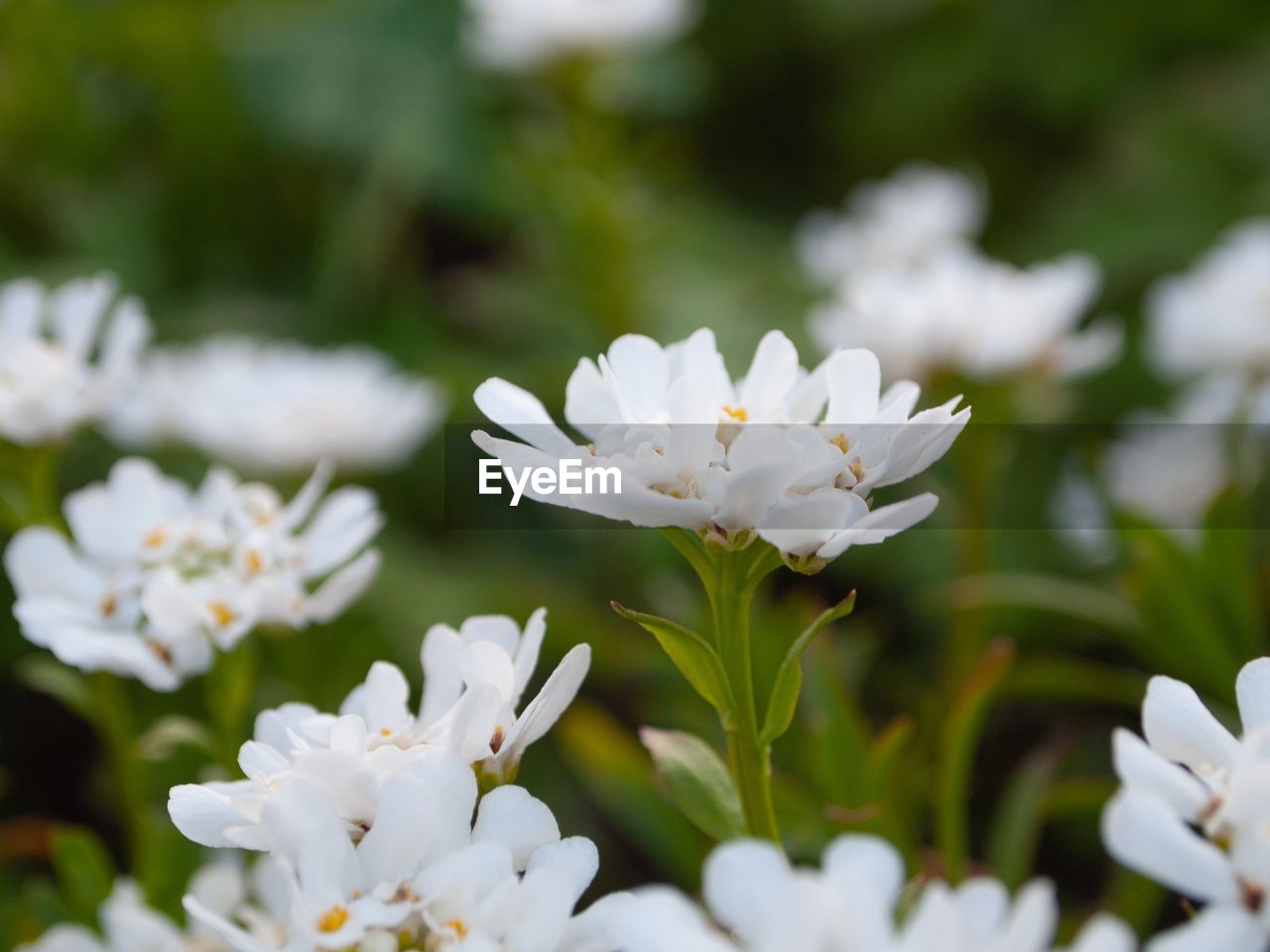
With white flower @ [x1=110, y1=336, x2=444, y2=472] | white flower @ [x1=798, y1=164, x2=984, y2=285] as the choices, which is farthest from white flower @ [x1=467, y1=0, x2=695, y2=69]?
white flower @ [x1=110, y1=336, x2=444, y2=472]

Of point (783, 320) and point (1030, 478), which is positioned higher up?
point (783, 320)

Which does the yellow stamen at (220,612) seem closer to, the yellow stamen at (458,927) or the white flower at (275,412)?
the yellow stamen at (458,927)

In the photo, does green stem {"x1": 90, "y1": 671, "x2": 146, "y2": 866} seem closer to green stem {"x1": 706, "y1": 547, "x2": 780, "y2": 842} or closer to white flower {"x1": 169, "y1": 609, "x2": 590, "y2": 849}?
white flower {"x1": 169, "y1": 609, "x2": 590, "y2": 849}

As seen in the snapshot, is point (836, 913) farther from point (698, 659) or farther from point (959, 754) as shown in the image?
point (959, 754)

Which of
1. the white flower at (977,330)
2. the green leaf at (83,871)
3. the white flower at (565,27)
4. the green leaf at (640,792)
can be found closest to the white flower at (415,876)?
the green leaf at (83,871)

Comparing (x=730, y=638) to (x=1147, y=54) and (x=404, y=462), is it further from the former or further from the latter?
(x=1147, y=54)

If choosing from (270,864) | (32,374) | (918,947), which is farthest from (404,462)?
(918,947)
